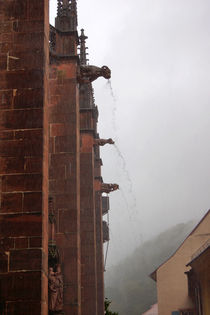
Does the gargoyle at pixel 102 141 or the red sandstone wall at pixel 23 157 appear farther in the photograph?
the gargoyle at pixel 102 141

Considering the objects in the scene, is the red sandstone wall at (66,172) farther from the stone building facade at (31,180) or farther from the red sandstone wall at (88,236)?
the red sandstone wall at (88,236)

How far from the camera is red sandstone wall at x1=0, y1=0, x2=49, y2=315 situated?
1216 centimetres

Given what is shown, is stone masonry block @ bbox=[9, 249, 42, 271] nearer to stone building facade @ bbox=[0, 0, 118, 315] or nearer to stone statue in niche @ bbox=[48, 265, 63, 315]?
stone building facade @ bbox=[0, 0, 118, 315]

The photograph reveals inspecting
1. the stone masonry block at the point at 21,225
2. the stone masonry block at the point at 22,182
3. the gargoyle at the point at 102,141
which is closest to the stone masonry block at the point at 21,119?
the stone masonry block at the point at 22,182

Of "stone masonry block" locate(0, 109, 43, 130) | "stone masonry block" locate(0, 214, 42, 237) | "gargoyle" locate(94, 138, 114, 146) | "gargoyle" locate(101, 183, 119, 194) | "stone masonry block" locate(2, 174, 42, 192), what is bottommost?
"stone masonry block" locate(0, 214, 42, 237)

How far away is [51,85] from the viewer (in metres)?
22.1

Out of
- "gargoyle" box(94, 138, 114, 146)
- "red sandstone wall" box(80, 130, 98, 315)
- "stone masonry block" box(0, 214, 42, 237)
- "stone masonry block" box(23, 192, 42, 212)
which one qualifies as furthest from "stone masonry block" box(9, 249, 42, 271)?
"gargoyle" box(94, 138, 114, 146)

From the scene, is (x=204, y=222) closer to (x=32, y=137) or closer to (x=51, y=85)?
(x=51, y=85)

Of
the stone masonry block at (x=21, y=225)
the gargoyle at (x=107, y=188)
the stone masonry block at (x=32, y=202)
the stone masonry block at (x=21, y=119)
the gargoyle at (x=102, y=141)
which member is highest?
the gargoyle at (x=102, y=141)

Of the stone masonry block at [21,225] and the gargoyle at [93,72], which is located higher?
the gargoyle at [93,72]

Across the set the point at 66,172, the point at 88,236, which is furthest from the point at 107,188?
the point at 66,172

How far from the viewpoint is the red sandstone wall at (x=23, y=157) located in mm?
12164

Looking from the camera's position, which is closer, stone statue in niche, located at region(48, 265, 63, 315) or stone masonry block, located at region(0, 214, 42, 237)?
stone masonry block, located at region(0, 214, 42, 237)

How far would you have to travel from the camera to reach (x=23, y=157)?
1311 cm
